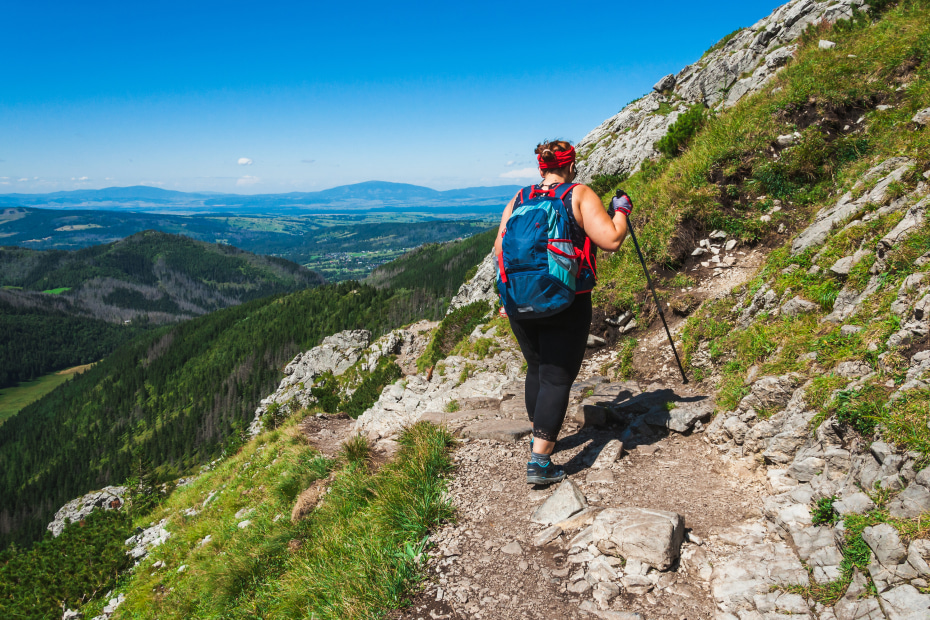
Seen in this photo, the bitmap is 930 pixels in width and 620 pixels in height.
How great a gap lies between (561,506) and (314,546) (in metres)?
2.82

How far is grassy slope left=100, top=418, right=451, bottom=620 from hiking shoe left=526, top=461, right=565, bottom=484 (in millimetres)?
1008

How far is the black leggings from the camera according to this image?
182 inches

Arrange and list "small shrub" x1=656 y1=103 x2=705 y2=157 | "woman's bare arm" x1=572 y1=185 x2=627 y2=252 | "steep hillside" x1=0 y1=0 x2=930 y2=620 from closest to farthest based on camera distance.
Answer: "steep hillside" x1=0 y1=0 x2=930 y2=620, "woman's bare arm" x1=572 y1=185 x2=627 y2=252, "small shrub" x1=656 y1=103 x2=705 y2=157

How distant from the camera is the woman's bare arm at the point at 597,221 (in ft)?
14.0

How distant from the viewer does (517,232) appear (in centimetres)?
442

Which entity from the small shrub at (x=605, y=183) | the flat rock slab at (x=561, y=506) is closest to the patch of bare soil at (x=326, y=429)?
the flat rock slab at (x=561, y=506)

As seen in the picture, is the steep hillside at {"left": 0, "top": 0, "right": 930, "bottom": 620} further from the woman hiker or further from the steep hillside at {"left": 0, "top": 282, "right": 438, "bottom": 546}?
the steep hillside at {"left": 0, "top": 282, "right": 438, "bottom": 546}

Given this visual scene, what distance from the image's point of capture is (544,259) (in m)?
4.30

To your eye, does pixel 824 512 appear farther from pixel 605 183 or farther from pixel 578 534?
pixel 605 183

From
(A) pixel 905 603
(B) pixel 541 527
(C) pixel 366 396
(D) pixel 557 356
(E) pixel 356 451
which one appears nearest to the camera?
→ (A) pixel 905 603

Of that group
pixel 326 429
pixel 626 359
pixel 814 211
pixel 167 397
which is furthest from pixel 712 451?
pixel 167 397

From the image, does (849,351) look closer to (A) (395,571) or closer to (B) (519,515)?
(B) (519,515)

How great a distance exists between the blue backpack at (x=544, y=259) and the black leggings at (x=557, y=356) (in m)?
0.28

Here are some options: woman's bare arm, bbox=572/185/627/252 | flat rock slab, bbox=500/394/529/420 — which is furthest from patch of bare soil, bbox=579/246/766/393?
woman's bare arm, bbox=572/185/627/252
